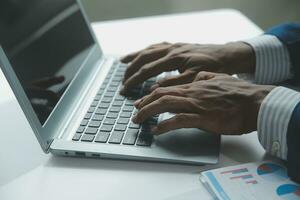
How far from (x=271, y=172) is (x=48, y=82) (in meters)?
0.42

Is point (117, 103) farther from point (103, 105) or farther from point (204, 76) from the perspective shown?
point (204, 76)

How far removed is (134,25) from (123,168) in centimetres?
73

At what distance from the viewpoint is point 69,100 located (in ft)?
2.38

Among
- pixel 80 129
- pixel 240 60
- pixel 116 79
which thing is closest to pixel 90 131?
pixel 80 129

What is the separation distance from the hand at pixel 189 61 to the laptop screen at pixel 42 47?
0.14 meters

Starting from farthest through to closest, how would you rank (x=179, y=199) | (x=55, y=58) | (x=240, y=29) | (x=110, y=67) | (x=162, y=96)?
(x=240, y=29)
(x=110, y=67)
(x=55, y=58)
(x=162, y=96)
(x=179, y=199)

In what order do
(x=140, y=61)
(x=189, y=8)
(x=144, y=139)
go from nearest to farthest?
(x=144, y=139)
(x=140, y=61)
(x=189, y=8)

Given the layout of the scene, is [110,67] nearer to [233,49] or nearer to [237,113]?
[233,49]

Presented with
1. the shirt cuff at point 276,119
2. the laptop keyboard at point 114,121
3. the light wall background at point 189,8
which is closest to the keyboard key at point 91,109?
the laptop keyboard at point 114,121

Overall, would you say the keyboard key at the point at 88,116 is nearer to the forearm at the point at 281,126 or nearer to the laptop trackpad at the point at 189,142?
the laptop trackpad at the point at 189,142

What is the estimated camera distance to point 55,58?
755 mm

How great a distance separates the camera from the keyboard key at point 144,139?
598 millimetres

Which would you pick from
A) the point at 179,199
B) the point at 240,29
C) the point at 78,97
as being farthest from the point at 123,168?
the point at 240,29

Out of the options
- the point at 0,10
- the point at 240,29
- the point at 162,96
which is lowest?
the point at 240,29
